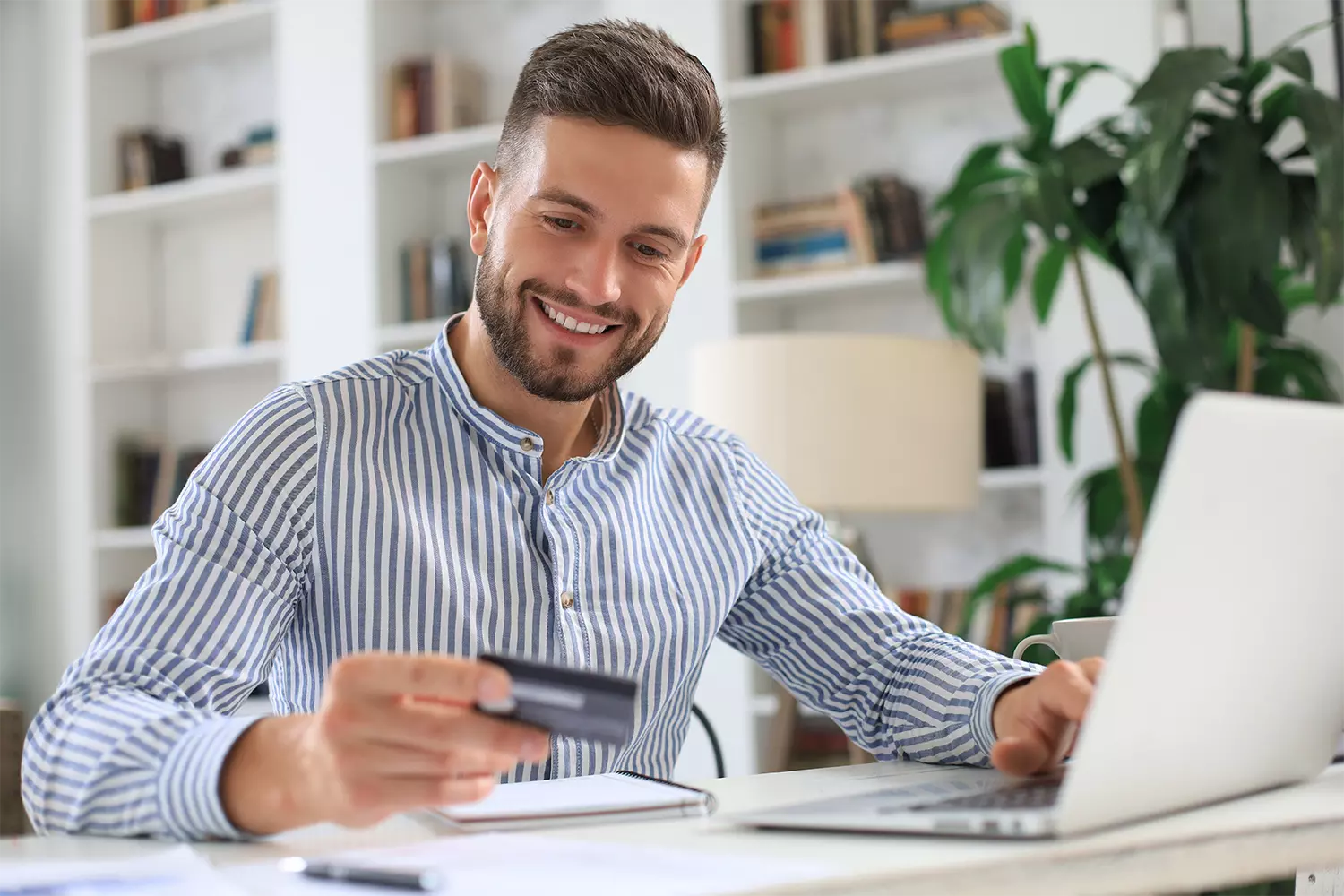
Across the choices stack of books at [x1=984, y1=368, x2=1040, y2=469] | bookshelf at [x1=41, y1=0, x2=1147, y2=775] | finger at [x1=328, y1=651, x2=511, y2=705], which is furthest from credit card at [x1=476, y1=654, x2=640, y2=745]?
stack of books at [x1=984, y1=368, x2=1040, y2=469]

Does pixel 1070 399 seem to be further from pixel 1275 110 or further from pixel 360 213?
pixel 360 213

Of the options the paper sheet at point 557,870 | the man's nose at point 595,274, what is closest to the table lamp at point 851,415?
the man's nose at point 595,274

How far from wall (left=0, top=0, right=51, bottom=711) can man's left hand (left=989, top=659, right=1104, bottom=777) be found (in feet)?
13.8

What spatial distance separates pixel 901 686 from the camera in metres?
1.34

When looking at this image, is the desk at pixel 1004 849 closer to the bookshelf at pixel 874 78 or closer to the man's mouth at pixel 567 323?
the man's mouth at pixel 567 323

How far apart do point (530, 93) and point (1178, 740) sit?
35.8 inches

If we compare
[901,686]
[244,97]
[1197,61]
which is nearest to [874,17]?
[1197,61]

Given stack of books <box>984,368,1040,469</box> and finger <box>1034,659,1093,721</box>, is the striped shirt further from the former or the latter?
stack of books <box>984,368,1040,469</box>

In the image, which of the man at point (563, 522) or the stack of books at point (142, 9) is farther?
the stack of books at point (142, 9)

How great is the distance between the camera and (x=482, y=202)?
155cm

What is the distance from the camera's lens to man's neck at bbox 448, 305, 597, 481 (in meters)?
1.46

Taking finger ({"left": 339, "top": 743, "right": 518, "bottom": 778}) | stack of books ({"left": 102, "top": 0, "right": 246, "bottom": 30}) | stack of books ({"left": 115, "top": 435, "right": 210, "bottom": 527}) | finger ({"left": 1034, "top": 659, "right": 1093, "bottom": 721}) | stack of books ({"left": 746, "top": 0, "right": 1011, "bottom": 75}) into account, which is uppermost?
stack of books ({"left": 102, "top": 0, "right": 246, "bottom": 30})

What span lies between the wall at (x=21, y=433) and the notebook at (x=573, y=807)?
Answer: 4.13 meters

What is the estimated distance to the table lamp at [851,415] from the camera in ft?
8.82
